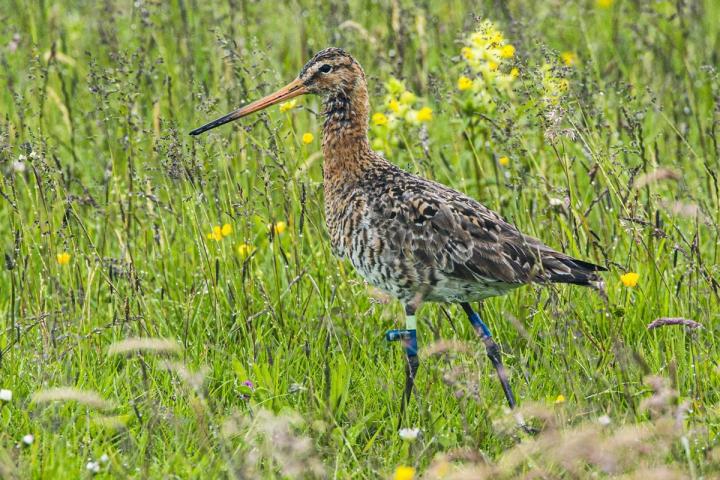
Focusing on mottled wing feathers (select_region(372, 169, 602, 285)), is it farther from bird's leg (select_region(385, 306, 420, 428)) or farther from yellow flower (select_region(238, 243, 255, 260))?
yellow flower (select_region(238, 243, 255, 260))

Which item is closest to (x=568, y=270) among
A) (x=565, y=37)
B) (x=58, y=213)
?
(x=58, y=213)

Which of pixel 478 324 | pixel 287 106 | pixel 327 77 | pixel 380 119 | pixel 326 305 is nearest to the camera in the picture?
pixel 478 324

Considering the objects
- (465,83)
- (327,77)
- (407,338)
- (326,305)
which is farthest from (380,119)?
(407,338)

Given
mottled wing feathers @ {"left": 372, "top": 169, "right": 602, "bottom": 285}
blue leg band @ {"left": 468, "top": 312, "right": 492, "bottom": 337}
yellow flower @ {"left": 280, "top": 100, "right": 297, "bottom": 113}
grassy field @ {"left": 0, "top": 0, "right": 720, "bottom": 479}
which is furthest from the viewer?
yellow flower @ {"left": 280, "top": 100, "right": 297, "bottom": 113}

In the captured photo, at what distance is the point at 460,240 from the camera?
192 inches

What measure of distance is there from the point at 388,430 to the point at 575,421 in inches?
31.2

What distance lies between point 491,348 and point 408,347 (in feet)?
1.14

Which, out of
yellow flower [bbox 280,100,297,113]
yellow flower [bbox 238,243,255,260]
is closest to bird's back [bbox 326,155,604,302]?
yellow flower [bbox 238,243,255,260]

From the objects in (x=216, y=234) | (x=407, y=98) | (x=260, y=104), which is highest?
(x=260, y=104)

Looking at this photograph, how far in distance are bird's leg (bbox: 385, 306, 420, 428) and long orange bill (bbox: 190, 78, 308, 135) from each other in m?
1.18

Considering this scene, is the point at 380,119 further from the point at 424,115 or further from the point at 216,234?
the point at 216,234

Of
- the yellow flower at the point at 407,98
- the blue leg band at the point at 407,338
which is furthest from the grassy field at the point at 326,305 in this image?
the blue leg band at the point at 407,338

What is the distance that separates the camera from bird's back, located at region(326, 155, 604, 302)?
15.7 ft

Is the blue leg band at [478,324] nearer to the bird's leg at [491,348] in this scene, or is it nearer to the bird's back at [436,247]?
the bird's leg at [491,348]
